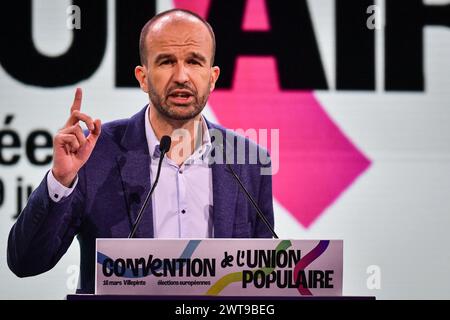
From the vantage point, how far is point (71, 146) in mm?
2764

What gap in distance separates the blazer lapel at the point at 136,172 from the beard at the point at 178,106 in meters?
0.13

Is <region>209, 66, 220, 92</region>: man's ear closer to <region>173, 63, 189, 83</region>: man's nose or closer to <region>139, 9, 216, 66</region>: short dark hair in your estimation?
<region>139, 9, 216, 66</region>: short dark hair

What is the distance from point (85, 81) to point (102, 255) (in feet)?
4.98

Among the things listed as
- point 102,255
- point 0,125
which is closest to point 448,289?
point 102,255

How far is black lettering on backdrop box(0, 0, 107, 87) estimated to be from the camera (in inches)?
153

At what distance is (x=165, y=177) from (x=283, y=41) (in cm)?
108

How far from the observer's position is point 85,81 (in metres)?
3.88

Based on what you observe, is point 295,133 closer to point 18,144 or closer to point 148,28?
point 148,28

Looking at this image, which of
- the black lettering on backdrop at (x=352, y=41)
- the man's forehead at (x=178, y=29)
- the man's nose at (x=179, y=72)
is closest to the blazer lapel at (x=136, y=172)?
the man's nose at (x=179, y=72)

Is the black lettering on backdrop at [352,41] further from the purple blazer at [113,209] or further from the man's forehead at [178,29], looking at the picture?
the purple blazer at [113,209]

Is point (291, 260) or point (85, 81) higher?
point (85, 81)

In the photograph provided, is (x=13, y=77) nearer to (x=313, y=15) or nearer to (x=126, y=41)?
(x=126, y=41)
